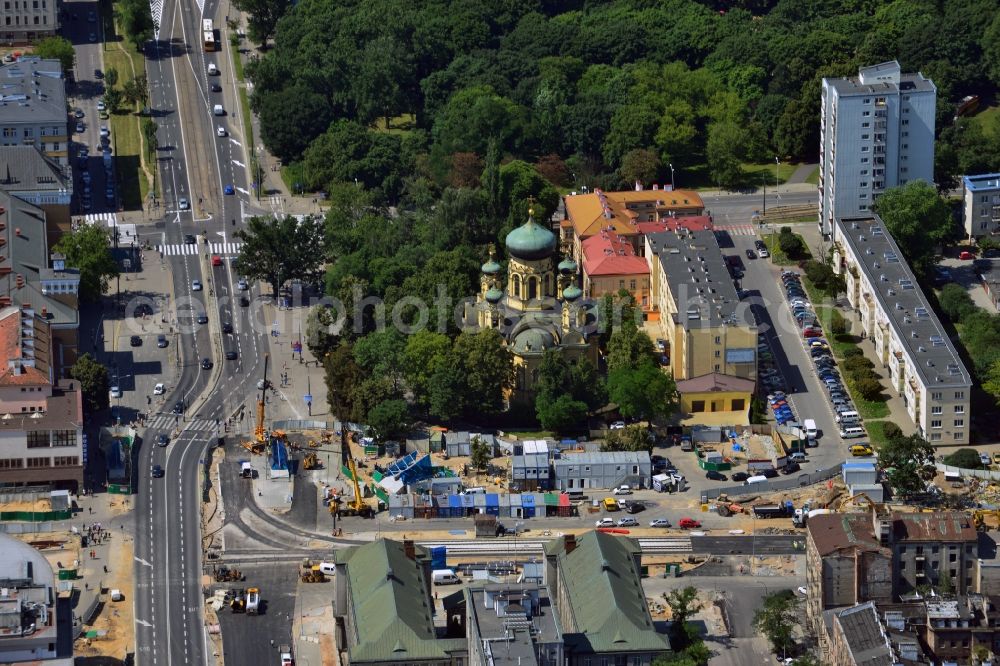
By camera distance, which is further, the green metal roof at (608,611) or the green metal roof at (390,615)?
the green metal roof at (608,611)

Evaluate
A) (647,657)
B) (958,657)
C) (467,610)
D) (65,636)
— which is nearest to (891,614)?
(958,657)

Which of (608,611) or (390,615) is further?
(608,611)

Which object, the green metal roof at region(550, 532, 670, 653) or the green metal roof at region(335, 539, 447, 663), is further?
the green metal roof at region(550, 532, 670, 653)

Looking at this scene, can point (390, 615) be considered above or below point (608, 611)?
below

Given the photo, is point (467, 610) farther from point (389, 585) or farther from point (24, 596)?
point (24, 596)
